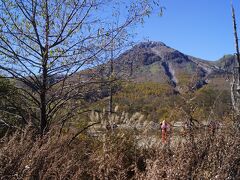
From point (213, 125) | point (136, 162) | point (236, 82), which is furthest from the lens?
point (236, 82)

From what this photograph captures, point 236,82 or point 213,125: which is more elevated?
point 236,82

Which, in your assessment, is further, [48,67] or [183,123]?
[48,67]

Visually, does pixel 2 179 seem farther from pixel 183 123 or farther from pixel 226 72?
pixel 226 72

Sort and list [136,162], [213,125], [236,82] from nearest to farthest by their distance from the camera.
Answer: [136,162] → [213,125] → [236,82]

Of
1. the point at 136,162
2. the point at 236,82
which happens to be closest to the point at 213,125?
the point at 136,162

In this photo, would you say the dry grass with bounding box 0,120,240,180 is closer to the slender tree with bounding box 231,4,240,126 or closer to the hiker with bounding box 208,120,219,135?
the hiker with bounding box 208,120,219,135

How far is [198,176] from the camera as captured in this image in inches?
194

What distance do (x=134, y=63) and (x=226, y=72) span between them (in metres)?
3.59

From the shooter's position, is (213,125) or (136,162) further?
(213,125)

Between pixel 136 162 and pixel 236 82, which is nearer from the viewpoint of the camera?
pixel 136 162

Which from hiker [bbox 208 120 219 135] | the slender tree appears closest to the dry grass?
hiker [bbox 208 120 219 135]

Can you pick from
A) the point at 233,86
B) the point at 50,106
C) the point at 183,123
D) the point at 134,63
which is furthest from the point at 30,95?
the point at 233,86

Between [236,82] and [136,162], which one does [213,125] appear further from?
[236,82]

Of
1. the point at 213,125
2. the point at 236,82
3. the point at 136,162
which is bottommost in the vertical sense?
the point at 136,162
